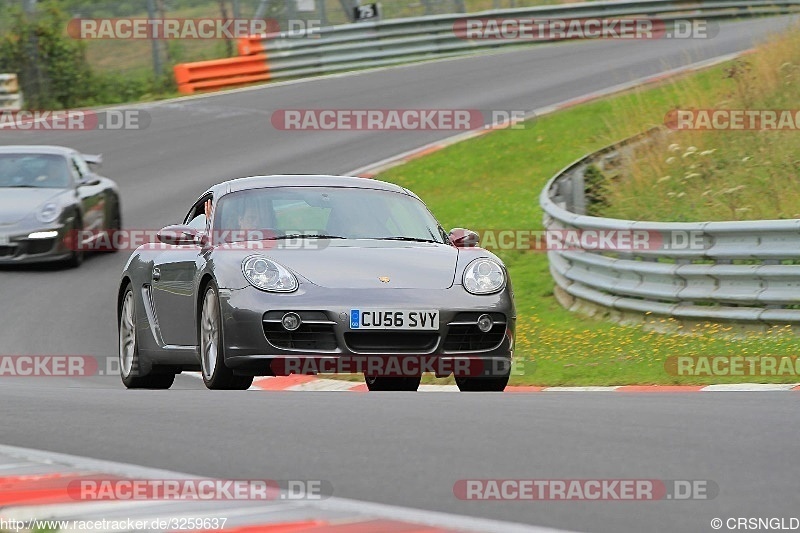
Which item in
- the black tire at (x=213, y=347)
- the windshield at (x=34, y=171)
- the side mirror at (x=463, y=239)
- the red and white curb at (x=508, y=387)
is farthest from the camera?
the windshield at (x=34, y=171)

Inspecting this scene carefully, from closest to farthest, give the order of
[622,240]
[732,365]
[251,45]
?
[732,365] < [622,240] < [251,45]

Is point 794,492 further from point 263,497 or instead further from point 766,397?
point 766,397

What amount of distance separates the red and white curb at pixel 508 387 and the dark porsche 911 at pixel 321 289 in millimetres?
618

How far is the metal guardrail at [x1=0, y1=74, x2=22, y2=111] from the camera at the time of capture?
90.0ft

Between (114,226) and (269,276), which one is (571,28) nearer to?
(114,226)

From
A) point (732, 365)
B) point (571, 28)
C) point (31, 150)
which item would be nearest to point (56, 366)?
point (732, 365)

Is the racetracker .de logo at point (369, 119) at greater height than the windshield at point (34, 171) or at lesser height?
lesser

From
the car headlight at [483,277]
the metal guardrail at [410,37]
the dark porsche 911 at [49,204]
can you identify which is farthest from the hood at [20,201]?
the metal guardrail at [410,37]

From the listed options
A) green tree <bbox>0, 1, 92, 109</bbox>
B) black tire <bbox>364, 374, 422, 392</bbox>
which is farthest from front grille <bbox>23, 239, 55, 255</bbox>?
green tree <bbox>0, 1, 92, 109</bbox>

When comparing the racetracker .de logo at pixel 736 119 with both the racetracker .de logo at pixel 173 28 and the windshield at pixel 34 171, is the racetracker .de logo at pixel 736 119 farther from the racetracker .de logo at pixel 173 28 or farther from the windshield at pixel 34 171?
the racetracker .de logo at pixel 173 28

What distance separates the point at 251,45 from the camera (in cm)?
2873

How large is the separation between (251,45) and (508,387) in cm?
1964

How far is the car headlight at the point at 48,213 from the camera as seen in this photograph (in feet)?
50.0

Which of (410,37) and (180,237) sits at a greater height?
(180,237)
